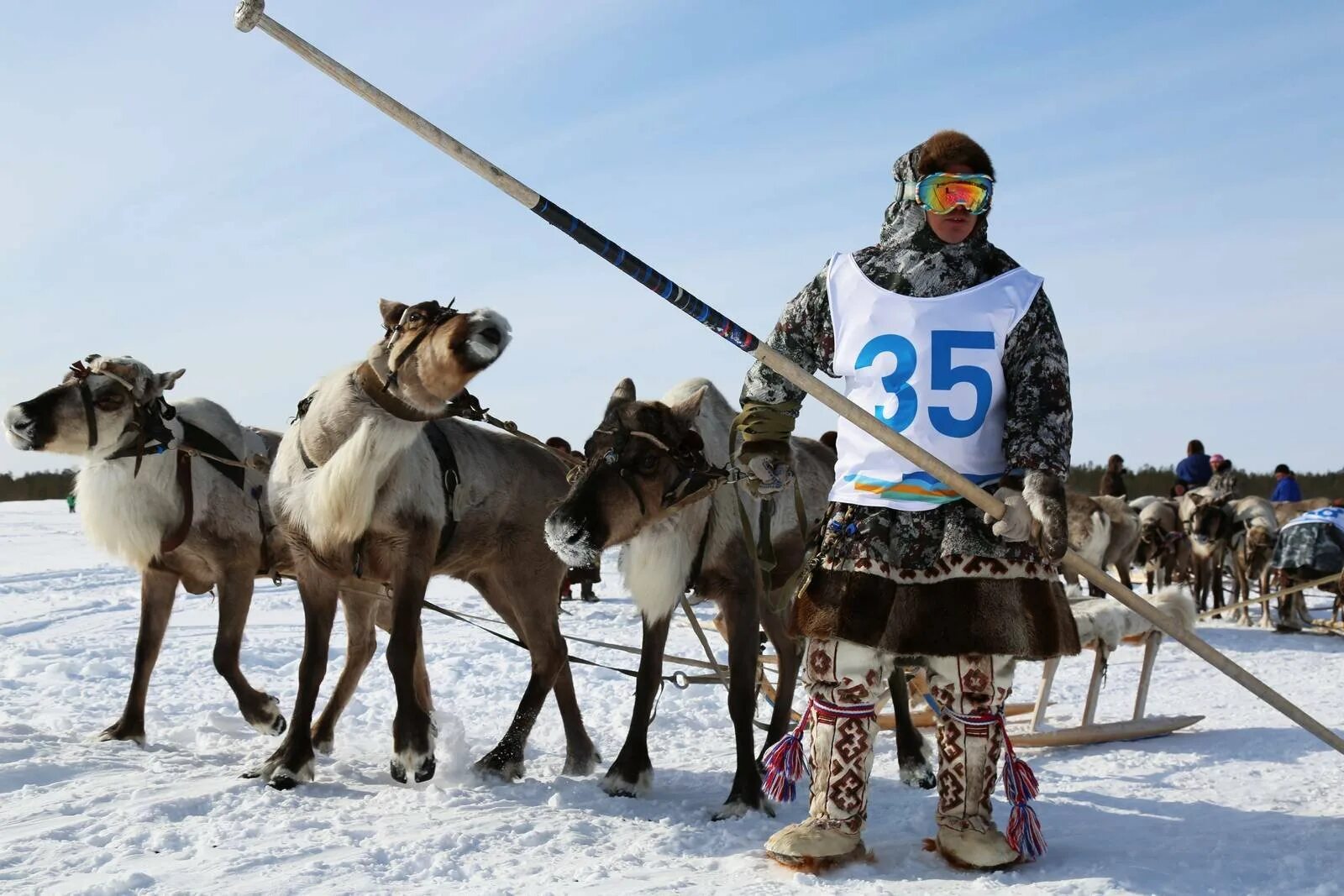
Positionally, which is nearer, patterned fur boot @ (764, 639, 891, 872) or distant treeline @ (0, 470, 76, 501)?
patterned fur boot @ (764, 639, 891, 872)

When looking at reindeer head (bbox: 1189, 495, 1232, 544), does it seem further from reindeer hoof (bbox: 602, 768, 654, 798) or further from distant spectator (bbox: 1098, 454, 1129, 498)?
reindeer hoof (bbox: 602, 768, 654, 798)

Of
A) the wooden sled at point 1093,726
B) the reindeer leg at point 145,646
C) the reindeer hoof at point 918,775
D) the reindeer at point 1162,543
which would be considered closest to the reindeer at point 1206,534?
the reindeer at point 1162,543

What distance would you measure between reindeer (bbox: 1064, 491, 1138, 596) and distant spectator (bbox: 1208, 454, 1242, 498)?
2.77 metres

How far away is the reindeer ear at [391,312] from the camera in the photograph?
5496mm

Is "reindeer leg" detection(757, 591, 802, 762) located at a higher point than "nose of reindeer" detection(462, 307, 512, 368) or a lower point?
lower

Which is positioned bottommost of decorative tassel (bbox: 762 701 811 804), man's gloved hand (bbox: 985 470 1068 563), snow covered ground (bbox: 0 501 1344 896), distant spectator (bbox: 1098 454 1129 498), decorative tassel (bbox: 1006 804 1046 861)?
snow covered ground (bbox: 0 501 1344 896)

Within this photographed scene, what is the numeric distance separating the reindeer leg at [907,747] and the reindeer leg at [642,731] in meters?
1.12

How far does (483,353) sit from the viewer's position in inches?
202

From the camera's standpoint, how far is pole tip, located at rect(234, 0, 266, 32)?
3475 mm

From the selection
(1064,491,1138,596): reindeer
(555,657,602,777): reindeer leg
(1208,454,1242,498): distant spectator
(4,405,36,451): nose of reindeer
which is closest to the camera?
(555,657,602,777): reindeer leg

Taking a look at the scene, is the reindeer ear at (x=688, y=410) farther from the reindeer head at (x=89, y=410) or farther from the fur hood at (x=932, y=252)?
the reindeer head at (x=89, y=410)

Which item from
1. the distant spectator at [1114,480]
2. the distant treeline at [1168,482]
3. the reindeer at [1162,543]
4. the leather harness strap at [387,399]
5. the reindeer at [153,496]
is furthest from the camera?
the distant treeline at [1168,482]

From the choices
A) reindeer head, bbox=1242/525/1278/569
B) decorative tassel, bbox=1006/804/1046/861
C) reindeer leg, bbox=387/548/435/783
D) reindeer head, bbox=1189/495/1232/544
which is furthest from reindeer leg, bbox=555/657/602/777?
reindeer head, bbox=1189/495/1232/544

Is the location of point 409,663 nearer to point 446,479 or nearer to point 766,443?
point 446,479
